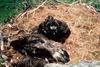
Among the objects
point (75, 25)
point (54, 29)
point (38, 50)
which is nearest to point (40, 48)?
point (38, 50)

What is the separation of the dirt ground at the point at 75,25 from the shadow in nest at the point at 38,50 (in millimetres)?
220

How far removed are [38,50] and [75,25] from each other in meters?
1.08

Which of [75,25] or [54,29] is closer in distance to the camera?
A: [54,29]

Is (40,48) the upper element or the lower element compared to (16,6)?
lower

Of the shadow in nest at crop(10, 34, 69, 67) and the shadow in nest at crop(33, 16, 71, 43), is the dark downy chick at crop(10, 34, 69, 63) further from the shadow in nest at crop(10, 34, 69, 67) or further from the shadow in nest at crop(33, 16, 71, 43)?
the shadow in nest at crop(33, 16, 71, 43)

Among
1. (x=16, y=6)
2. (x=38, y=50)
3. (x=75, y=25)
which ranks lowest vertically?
(x=75, y=25)

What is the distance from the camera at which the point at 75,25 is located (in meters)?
5.64

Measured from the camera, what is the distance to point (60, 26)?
511 centimetres

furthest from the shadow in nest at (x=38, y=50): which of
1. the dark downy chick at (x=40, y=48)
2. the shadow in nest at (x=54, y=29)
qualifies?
the shadow in nest at (x=54, y=29)

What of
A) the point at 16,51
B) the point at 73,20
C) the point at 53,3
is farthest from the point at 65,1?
the point at 16,51

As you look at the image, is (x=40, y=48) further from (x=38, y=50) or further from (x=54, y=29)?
(x=54, y=29)

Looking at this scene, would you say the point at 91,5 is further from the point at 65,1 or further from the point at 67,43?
the point at 67,43

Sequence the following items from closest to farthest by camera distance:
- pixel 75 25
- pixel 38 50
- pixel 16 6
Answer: pixel 38 50
pixel 75 25
pixel 16 6

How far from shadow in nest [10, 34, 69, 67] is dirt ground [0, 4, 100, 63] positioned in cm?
22
